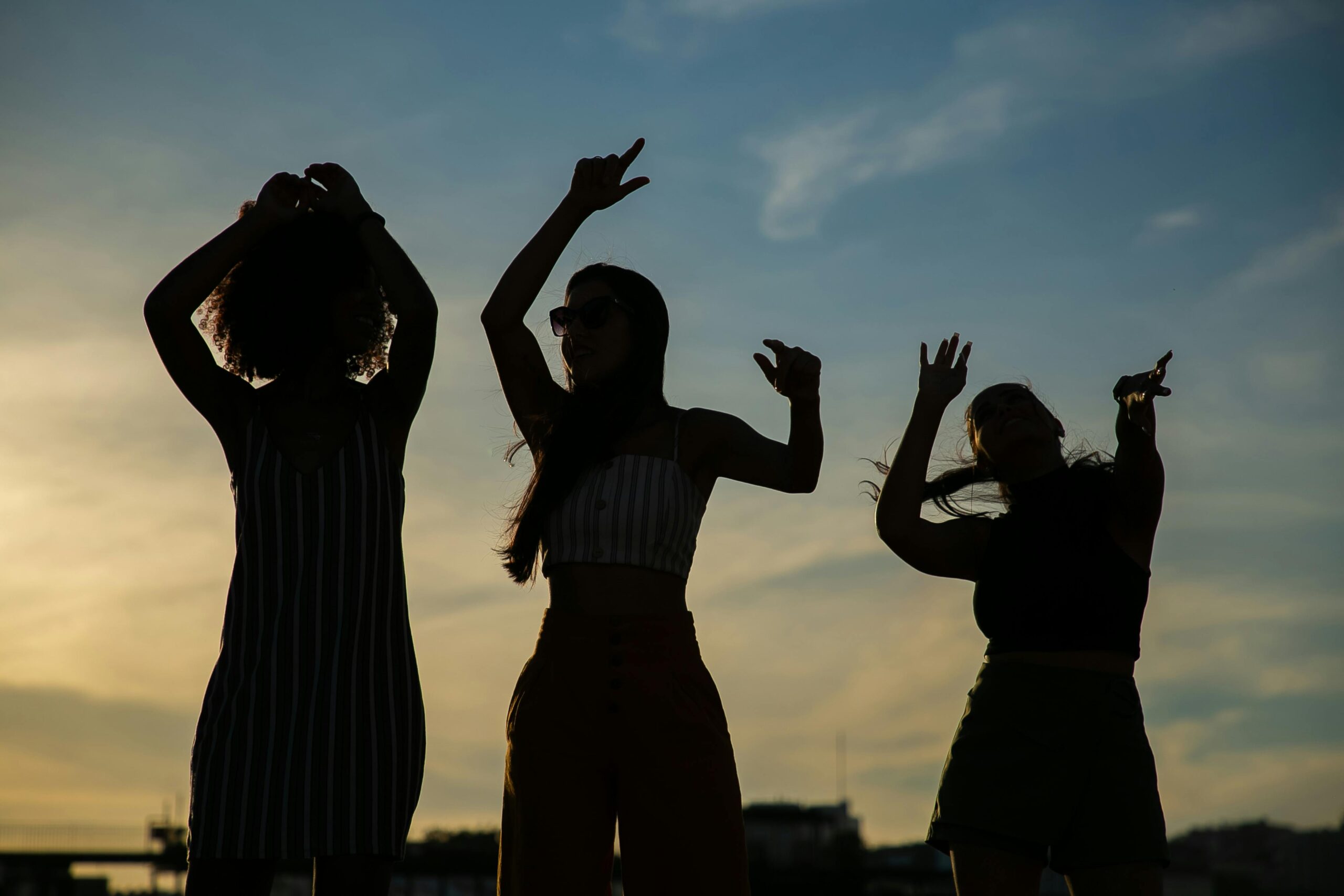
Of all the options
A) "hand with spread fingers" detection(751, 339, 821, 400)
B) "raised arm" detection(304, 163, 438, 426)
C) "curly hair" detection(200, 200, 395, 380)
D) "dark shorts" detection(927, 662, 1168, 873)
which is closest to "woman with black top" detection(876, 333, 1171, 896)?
"dark shorts" detection(927, 662, 1168, 873)

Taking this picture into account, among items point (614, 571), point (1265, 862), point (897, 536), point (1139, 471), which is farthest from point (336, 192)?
point (1265, 862)

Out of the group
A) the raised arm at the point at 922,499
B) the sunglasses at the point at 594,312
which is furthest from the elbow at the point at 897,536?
the sunglasses at the point at 594,312

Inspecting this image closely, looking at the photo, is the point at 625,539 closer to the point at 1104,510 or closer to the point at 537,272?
the point at 537,272

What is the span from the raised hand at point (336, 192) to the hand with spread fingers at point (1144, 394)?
2.42 metres

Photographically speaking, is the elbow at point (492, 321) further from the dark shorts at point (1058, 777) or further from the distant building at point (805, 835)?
the distant building at point (805, 835)

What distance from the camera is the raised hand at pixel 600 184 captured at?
13.2 feet

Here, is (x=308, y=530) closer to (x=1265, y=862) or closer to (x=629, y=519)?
(x=629, y=519)

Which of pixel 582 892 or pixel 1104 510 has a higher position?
pixel 1104 510

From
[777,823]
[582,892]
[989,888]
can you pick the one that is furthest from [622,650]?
[777,823]

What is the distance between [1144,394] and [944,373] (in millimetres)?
630

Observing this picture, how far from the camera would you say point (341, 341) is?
384cm

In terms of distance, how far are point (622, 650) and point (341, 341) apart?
1.19m

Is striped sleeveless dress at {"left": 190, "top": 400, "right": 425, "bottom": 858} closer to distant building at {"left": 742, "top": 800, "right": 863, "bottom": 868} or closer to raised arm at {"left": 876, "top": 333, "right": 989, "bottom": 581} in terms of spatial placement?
raised arm at {"left": 876, "top": 333, "right": 989, "bottom": 581}

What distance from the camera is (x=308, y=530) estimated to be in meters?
3.48
